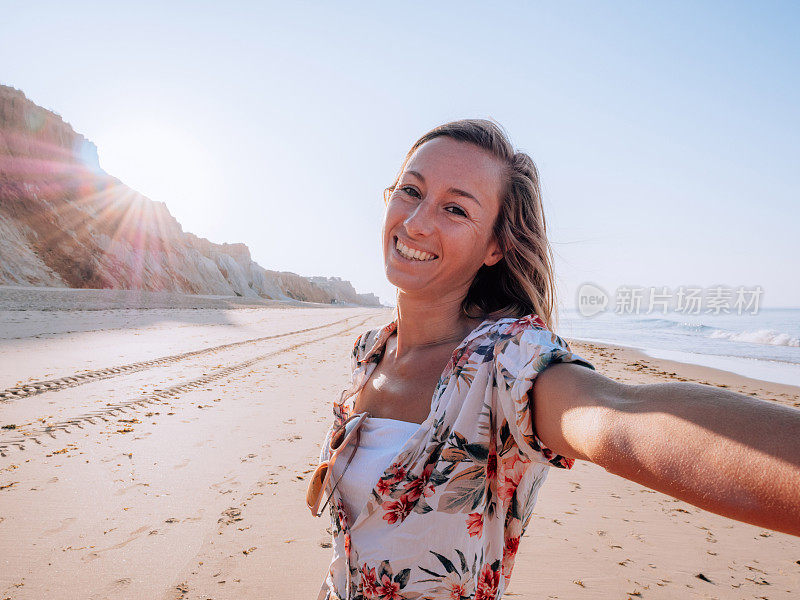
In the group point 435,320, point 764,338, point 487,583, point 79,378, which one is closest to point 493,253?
point 435,320

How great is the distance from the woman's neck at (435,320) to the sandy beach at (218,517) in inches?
71.8

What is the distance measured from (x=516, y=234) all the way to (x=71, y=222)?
144ft

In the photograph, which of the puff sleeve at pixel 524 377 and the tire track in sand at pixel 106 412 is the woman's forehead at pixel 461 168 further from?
the tire track in sand at pixel 106 412

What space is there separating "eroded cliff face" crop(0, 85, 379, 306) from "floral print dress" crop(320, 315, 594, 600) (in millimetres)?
33274

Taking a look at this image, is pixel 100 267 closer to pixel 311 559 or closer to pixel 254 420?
pixel 254 420

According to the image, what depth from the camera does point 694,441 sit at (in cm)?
69

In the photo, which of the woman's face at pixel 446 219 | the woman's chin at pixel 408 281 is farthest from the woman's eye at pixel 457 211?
the woman's chin at pixel 408 281

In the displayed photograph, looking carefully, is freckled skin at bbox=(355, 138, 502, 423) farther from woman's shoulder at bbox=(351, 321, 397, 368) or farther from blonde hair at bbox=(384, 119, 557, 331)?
woman's shoulder at bbox=(351, 321, 397, 368)

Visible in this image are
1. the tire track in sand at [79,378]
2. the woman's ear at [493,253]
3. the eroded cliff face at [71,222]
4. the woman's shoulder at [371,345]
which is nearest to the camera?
the woman's ear at [493,253]

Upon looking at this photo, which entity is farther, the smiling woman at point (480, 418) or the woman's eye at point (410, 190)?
the woman's eye at point (410, 190)

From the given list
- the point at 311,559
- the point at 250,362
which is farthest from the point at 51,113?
the point at 311,559

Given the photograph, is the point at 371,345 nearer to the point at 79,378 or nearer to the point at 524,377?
the point at 524,377

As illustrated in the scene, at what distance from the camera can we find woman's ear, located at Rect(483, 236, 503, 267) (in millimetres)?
1718

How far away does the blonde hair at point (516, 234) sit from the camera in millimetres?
1672
